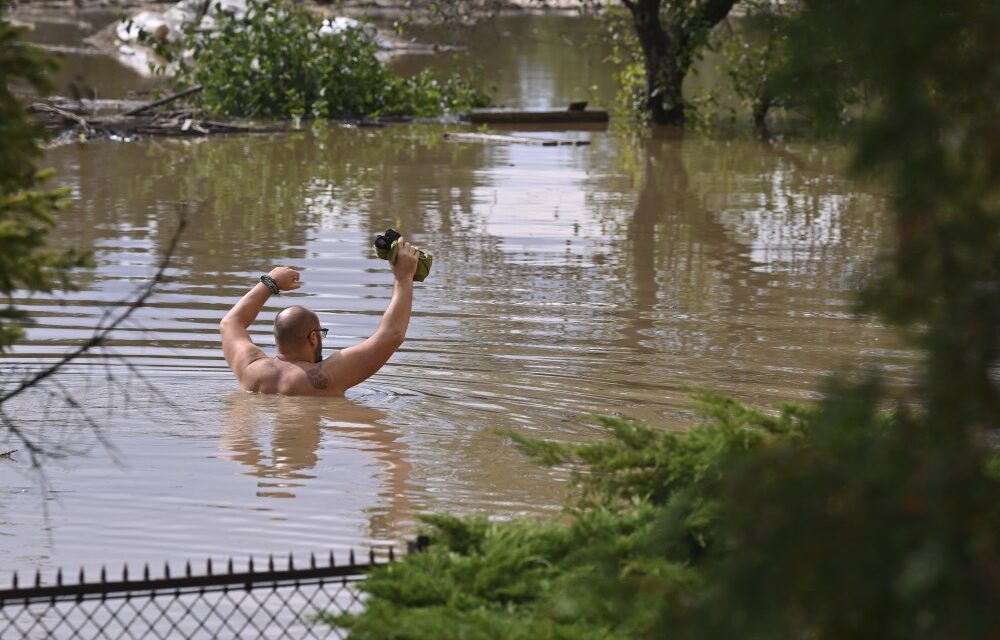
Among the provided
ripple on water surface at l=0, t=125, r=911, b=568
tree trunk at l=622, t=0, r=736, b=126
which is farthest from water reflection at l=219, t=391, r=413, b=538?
tree trunk at l=622, t=0, r=736, b=126

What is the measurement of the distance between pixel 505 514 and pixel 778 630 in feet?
14.1

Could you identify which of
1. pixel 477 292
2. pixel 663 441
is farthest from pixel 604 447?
pixel 477 292

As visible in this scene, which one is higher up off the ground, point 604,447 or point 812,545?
point 812,545

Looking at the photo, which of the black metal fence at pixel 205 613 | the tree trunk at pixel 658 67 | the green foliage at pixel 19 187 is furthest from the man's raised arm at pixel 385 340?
the tree trunk at pixel 658 67

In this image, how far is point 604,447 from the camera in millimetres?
5453

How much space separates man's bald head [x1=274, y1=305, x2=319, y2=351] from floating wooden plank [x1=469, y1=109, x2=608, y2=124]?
16849 millimetres

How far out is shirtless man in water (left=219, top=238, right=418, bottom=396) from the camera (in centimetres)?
905

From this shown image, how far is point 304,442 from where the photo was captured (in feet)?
27.7

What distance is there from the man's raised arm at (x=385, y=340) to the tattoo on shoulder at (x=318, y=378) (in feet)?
0.10

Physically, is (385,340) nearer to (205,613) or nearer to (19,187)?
(205,613)

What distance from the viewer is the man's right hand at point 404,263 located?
341 inches

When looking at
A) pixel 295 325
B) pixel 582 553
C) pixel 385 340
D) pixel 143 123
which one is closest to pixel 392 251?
pixel 385 340

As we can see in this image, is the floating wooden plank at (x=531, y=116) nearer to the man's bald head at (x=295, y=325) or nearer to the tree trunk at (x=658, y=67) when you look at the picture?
the tree trunk at (x=658, y=67)

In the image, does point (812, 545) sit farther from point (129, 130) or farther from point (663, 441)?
point (129, 130)
